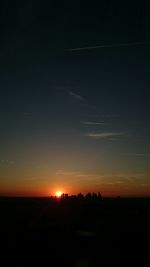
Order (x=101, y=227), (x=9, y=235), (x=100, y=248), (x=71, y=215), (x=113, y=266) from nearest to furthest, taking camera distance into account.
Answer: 1. (x=113, y=266)
2. (x=100, y=248)
3. (x=9, y=235)
4. (x=101, y=227)
5. (x=71, y=215)

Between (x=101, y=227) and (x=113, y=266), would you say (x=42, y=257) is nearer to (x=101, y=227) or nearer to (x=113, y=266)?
(x=113, y=266)

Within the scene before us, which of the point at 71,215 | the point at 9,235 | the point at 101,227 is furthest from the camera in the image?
the point at 71,215

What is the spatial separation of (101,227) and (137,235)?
5.77 metres

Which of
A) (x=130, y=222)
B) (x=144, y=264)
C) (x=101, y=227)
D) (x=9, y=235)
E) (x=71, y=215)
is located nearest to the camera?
(x=144, y=264)

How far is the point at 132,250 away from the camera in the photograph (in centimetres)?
3600

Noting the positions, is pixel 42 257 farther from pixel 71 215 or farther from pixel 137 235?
pixel 71 215

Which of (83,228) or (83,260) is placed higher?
(83,228)

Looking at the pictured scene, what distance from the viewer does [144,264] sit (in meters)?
30.9

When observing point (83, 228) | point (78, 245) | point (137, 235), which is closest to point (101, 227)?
point (83, 228)

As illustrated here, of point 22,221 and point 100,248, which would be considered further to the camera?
point 22,221

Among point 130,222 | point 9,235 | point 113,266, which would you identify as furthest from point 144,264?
point 130,222

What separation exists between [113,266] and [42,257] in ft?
21.6

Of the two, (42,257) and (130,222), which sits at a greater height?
(130,222)

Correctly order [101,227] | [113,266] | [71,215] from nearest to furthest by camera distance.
→ [113,266] < [101,227] < [71,215]
